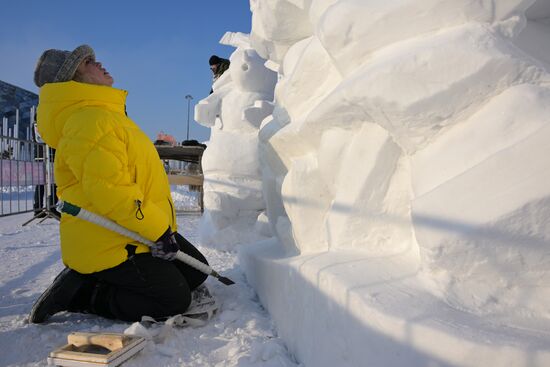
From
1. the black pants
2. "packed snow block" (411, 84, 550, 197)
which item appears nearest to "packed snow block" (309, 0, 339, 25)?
"packed snow block" (411, 84, 550, 197)

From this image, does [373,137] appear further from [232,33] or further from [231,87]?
[232,33]

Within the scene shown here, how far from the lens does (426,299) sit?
115cm

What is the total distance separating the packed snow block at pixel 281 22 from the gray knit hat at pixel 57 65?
3.66 ft

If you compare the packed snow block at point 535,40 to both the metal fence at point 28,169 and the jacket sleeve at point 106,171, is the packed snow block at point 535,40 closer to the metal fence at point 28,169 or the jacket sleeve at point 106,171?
the jacket sleeve at point 106,171

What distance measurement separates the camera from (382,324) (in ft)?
3.64

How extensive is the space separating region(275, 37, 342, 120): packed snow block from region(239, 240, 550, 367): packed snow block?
2.91 ft

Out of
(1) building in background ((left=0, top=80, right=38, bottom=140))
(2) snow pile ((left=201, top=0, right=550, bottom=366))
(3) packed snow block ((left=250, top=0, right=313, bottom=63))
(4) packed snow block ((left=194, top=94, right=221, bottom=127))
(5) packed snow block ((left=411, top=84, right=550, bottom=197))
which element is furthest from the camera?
(1) building in background ((left=0, top=80, right=38, bottom=140))

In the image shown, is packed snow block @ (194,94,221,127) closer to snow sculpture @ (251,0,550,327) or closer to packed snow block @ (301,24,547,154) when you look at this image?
snow sculpture @ (251,0,550,327)

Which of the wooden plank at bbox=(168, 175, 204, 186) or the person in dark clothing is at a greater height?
the person in dark clothing

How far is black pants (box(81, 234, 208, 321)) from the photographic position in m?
2.03

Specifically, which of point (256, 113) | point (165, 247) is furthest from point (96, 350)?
point (256, 113)

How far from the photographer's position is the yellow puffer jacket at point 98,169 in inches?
73.7

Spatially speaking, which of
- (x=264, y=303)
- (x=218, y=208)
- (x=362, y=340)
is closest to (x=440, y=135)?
(x=362, y=340)

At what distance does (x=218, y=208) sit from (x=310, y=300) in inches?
106
